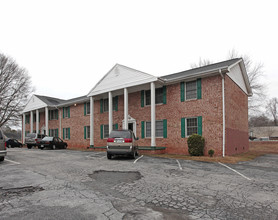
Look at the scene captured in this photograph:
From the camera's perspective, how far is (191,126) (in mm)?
16109

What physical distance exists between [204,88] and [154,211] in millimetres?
12747

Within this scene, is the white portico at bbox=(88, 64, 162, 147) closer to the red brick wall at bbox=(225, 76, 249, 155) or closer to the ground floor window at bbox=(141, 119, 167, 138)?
the ground floor window at bbox=(141, 119, 167, 138)

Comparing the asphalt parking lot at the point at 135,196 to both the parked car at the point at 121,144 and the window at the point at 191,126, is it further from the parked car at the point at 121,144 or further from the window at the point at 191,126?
the window at the point at 191,126

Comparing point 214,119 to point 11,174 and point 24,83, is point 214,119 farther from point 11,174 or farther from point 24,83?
point 24,83

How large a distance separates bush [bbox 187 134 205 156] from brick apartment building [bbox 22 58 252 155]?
0.64m

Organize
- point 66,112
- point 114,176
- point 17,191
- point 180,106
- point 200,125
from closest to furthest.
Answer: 1. point 17,191
2. point 114,176
3. point 200,125
4. point 180,106
5. point 66,112

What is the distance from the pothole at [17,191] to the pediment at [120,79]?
1229 cm

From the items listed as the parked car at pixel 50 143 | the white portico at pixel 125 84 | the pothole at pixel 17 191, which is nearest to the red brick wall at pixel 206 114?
the white portico at pixel 125 84

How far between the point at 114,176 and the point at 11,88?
1311 inches

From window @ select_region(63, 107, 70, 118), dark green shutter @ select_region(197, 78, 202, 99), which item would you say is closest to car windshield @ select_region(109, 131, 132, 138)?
dark green shutter @ select_region(197, 78, 202, 99)

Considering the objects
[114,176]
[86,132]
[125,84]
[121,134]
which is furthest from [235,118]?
[86,132]

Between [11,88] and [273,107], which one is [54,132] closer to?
[11,88]

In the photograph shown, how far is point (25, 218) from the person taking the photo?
12.4 feet

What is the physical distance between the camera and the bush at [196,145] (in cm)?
1445
